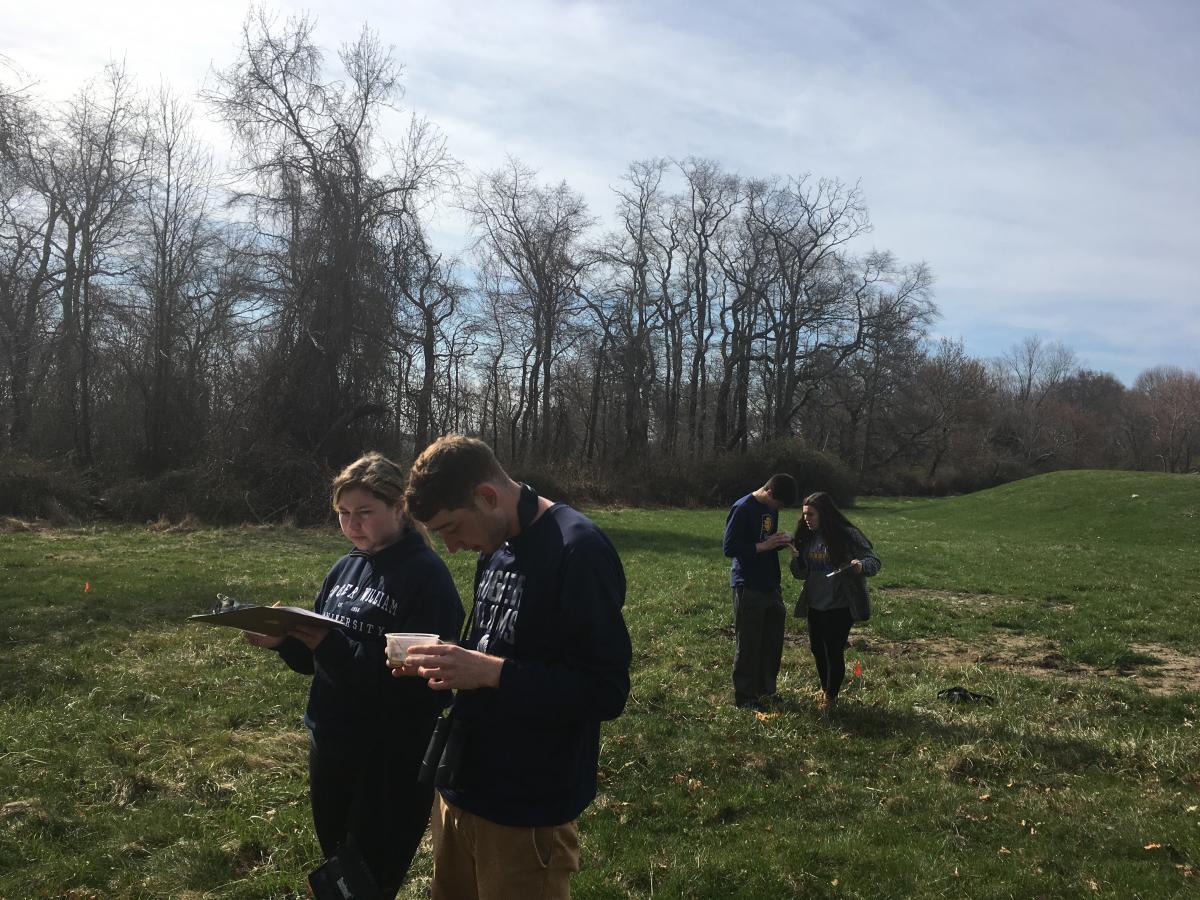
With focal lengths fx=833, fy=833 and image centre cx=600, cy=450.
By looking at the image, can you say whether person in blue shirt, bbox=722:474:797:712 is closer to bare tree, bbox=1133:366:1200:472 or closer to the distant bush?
the distant bush

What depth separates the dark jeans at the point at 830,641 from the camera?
23.0 feet

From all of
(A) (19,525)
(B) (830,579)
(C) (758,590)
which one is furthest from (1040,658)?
(A) (19,525)

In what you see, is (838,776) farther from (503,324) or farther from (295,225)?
(503,324)

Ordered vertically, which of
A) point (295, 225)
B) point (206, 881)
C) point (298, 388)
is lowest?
point (206, 881)

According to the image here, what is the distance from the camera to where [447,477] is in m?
2.40

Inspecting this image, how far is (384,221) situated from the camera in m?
25.7

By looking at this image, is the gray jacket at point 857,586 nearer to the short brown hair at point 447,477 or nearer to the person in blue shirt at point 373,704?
the person in blue shirt at point 373,704

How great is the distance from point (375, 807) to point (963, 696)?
6.30 m

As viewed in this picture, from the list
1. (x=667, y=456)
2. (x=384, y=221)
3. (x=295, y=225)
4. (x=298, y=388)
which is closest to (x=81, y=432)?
(x=298, y=388)

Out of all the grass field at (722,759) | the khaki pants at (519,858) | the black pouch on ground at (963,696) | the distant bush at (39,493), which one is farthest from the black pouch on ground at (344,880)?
the distant bush at (39,493)

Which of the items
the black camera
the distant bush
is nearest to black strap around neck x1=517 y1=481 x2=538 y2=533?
the black camera

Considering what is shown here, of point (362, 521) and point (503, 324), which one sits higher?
point (503, 324)

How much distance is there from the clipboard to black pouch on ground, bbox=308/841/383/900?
2.50 ft

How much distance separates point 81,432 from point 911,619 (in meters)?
27.2
